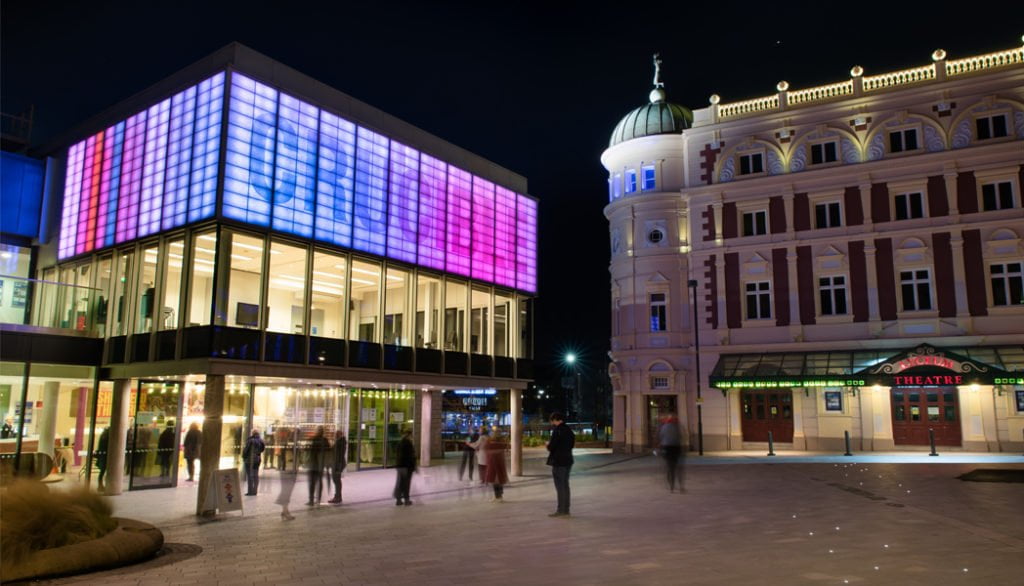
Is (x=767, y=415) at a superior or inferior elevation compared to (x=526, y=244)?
inferior

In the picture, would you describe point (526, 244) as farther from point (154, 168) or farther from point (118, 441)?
point (118, 441)

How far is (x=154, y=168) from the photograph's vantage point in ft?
62.7

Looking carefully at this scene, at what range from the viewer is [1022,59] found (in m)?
32.7

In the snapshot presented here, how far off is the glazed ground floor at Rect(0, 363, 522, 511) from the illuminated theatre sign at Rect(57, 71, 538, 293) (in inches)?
160

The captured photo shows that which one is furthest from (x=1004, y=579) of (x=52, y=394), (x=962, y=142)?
(x=962, y=142)

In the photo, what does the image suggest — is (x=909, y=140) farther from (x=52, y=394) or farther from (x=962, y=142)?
(x=52, y=394)

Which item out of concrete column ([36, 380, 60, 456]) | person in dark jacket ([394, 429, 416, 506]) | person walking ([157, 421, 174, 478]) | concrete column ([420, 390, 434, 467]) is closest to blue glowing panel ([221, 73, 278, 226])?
person in dark jacket ([394, 429, 416, 506])

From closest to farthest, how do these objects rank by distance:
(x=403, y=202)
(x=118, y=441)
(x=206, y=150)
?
(x=206, y=150) → (x=118, y=441) → (x=403, y=202)

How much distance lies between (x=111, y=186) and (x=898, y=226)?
3219 centimetres

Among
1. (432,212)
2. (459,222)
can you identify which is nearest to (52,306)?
(432,212)

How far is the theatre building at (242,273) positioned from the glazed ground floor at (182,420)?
0.07m

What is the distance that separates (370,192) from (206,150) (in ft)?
15.9

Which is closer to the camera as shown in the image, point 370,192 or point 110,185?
point 110,185

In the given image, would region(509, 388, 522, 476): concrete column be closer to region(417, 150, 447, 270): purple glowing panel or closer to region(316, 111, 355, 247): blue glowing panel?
region(417, 150, 447, 270): purple glowing panel
